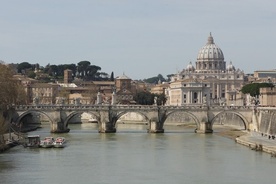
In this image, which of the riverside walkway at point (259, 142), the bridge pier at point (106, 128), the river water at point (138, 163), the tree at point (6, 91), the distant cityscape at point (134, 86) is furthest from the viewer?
the distant cityscape at point (134, 86)

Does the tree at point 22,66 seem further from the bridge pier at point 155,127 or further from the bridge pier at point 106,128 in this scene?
the bridge pier at point 155,127

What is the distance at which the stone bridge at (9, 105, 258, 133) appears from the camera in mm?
54156

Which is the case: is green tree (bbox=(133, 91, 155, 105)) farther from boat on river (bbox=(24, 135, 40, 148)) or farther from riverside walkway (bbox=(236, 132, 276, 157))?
boat on river (bbox=(24, 135, 40, 148))

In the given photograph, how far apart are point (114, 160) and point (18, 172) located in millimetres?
5806

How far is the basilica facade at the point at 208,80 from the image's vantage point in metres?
93.7

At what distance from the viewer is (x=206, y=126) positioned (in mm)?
54344

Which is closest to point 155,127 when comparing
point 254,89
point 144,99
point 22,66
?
point 254,89

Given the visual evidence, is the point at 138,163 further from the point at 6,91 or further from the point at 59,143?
the point at 6,91

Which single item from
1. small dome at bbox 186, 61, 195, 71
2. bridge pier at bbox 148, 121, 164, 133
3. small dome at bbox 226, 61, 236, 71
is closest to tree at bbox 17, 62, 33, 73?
small dome at bbox 186, 61, 195, 71

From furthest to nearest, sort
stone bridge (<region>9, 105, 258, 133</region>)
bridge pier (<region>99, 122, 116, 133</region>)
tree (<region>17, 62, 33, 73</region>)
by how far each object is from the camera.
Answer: tree (<region>17, 62, 33, 73</region>) → stone bridge (<region>9, 105, 258, 133</region>) → bridge pier (<region>99, 122, 116, 133</region>)

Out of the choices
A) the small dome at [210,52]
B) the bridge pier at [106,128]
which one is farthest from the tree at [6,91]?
the small dome at [210,52]

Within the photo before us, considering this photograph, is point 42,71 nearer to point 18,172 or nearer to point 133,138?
point 133,138

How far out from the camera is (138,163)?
3472 centimetres

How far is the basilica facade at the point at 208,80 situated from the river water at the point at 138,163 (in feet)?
153
